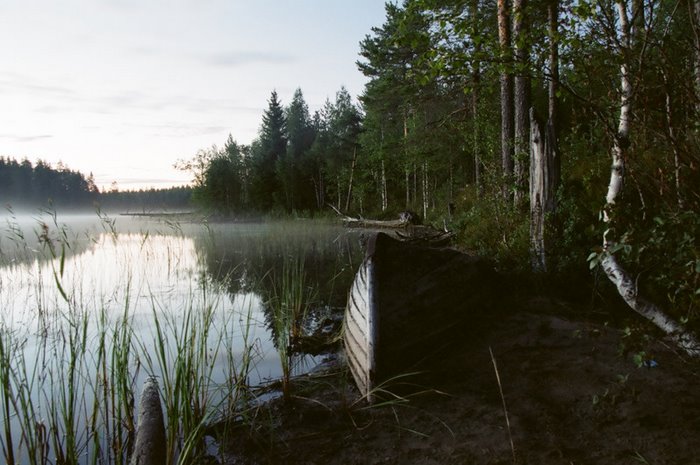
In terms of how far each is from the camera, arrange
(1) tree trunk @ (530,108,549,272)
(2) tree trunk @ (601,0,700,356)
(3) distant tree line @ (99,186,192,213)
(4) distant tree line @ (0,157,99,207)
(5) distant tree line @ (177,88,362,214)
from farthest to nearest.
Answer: (3) distant tree line @ (99,186,192,213), (4) distant tree line @ (0,157,99,207), (5) distant tree line @ (177,88,362,214), (1) tree trunk @ (530,108,549,272), (2) tree trunk @ (601,0,700,356)

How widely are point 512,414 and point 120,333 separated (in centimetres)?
519

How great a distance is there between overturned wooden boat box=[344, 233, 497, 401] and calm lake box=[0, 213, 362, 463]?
1.10 m

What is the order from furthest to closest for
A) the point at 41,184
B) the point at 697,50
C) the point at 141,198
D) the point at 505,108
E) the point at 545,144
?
the point at 141,198 → the point at 41,184 → the point at 505,108 → the point at 545,144 → the point at 697,50

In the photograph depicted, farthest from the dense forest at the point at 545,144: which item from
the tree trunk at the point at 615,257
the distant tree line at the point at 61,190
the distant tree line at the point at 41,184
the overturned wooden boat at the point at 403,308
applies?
the distant tree line at the point at 41,184

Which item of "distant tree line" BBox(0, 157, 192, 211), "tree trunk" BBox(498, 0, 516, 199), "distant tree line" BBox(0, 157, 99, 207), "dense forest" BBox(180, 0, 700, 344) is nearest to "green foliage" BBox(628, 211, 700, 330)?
"dense forest" BBox(180, 0, 700, 344)

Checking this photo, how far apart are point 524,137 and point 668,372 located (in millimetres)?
7372

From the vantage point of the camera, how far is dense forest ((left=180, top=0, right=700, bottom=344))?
316 cm

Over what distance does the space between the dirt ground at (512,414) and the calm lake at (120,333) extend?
2.27ft

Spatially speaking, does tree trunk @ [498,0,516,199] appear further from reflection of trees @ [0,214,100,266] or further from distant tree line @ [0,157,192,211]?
distant tree line @ [0,157,192,211]

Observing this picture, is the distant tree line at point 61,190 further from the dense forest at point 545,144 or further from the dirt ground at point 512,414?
the dirt ground at point 512,414

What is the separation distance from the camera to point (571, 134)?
5.80 m

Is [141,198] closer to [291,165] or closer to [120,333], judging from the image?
[291,165]

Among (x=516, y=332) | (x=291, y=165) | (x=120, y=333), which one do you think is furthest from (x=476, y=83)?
(x=291, y=165)

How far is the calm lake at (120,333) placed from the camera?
9.98 feet
